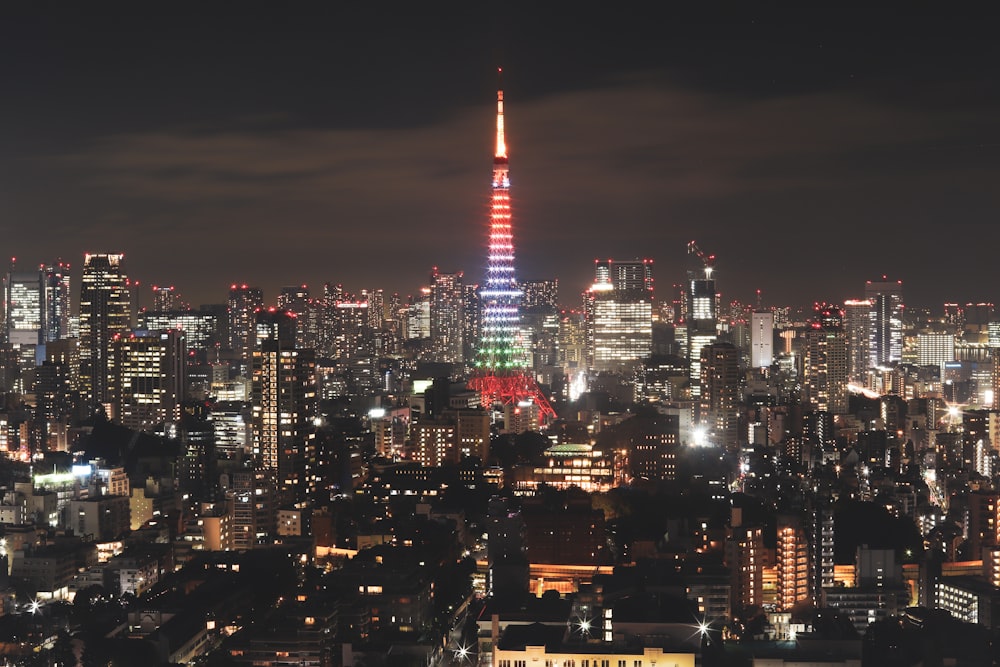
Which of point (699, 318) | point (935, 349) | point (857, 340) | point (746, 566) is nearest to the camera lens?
point (746, 566)

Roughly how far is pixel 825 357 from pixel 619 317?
5.64m

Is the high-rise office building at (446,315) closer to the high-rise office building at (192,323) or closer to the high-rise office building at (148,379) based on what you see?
the high-rise office building at (192,323)

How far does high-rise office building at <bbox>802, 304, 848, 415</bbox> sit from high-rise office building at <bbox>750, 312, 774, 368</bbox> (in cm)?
103

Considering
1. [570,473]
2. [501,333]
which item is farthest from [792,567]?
[501,333]

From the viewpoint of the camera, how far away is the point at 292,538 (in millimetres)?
10578

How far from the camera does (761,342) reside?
875 inches

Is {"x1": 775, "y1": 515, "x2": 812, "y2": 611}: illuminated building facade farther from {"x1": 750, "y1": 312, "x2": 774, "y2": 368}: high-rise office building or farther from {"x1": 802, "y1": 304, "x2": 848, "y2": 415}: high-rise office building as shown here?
{"x1": 750, "y1": 312, "x2": 774, "y2": 368}: high-rise office building

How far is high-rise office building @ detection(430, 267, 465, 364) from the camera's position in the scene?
2494 cm

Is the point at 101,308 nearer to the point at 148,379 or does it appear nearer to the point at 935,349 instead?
the point at 148,379

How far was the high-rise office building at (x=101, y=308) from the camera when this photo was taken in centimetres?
1925

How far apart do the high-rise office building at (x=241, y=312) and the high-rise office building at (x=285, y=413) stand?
30.6ft

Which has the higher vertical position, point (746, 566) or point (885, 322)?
point (885, 322)

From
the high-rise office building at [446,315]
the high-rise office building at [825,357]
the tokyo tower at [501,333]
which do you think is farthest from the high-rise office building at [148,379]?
the high-rise office building at [825,357]

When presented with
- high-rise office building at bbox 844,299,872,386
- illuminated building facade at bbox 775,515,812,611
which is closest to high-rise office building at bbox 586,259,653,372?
high-rise office building at bbox 844,299,872,386
